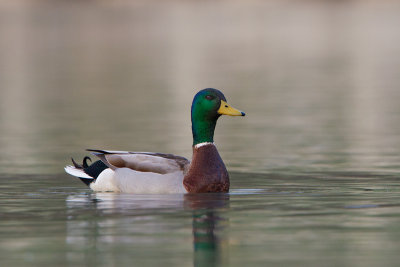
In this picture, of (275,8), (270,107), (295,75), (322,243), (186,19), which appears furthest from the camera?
(275,8)

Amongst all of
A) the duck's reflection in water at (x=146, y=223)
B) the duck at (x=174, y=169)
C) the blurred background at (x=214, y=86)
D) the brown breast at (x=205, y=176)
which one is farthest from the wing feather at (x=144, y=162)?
the blurred background at (x=214, y=86)

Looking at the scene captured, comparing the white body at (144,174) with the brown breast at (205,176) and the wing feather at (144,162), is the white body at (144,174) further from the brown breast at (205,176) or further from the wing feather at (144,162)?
the brown breast at (205,176)

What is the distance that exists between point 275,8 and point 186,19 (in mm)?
26345

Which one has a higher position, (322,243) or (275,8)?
(275,8)

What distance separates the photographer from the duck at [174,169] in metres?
14.8

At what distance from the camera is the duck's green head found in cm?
1522

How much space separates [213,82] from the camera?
37812 mm

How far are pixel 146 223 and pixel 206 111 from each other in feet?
9.61

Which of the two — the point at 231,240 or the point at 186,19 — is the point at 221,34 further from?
the point at 231,240

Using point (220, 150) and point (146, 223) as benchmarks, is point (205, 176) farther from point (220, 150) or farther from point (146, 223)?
point (220, 150)

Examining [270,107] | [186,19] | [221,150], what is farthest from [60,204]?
[186,19]

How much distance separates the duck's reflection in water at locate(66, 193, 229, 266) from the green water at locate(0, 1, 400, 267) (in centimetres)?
2

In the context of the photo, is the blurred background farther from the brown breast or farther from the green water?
the brown breast

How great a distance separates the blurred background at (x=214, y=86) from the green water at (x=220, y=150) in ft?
0.18
